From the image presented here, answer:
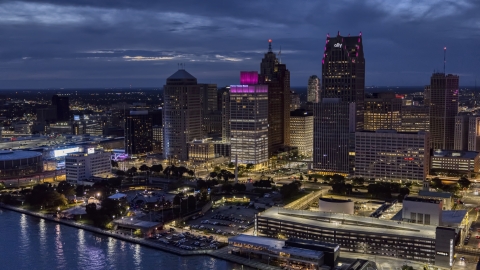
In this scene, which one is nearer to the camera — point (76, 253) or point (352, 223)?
point (76, 253)

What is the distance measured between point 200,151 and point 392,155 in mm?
18518

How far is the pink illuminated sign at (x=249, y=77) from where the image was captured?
1880 inches

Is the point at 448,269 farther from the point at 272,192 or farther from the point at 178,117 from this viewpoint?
the point at 178,117

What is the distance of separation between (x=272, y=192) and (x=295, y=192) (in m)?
2.95

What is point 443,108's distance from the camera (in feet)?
184

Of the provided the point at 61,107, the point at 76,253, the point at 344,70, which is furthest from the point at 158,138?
the point at 61,107

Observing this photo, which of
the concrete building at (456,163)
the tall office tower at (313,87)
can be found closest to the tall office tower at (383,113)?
the concrete building at (456,163)

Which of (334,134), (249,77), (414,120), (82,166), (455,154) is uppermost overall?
(249,77)

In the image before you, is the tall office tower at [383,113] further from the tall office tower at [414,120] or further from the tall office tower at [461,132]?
the tall office tower at [461,132]

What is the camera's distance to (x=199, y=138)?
52.6m

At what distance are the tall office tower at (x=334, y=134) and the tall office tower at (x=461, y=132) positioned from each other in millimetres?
16948

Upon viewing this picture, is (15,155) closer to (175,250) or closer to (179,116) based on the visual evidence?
(179,116)

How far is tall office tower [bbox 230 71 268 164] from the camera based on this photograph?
46.7 metres

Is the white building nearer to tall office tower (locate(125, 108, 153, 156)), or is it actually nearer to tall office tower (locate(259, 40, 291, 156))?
tall office tower (locate(125, 108, 153, 156))
